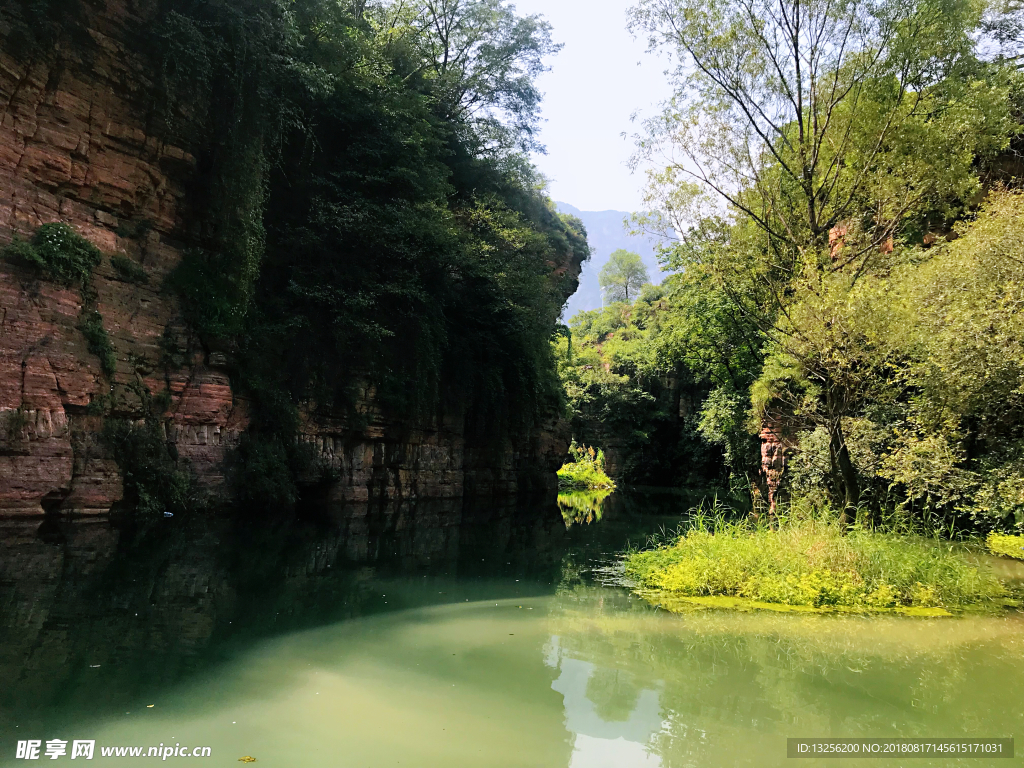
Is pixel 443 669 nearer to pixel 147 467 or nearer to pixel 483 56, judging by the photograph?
pixel 147 467

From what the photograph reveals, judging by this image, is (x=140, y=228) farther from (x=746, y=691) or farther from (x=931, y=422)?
(x=931, y=422)

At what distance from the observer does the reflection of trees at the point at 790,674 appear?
12.5 ft

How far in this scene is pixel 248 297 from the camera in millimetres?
14750

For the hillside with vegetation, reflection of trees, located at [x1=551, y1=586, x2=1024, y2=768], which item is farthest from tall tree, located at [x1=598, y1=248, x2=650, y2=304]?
reflection of trees, located at [x1=551, y1=586, x2=1024, y2=768]

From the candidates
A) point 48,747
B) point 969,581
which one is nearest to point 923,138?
point 969,581

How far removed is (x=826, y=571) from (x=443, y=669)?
5.28m

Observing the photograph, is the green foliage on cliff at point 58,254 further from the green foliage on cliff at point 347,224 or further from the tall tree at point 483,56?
the tall tree at point 483,56

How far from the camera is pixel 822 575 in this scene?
293 inches

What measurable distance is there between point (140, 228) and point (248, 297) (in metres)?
2.66

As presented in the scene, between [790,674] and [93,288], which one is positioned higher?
[93,288]

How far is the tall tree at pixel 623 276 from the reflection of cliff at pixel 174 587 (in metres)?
68.7

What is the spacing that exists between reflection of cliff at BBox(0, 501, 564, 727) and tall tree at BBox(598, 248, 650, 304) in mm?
68702

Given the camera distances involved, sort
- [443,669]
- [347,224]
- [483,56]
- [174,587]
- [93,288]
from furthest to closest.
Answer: [483,56] < [347,224] < [93,288] < [174,587] < [443,669]

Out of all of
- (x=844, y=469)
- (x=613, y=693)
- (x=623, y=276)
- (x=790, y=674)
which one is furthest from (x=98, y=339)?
(x=623, y=276)
